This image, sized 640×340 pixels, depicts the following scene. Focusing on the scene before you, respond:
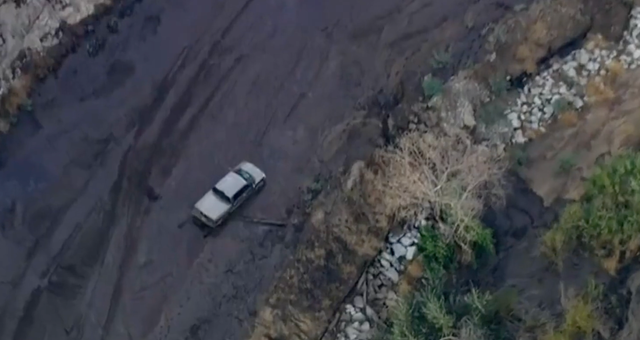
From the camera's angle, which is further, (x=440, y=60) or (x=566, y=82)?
(x=440, y=60)

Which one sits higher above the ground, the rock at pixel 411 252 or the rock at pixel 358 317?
the rock at pixel 411 252

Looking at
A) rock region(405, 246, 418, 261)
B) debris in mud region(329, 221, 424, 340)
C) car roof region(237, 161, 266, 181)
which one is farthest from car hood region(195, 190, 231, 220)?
rock region(405, 246, 418, 261)

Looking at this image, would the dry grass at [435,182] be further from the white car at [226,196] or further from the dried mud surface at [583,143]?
the white car at [226,196]

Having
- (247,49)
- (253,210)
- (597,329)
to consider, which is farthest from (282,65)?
(597,329)

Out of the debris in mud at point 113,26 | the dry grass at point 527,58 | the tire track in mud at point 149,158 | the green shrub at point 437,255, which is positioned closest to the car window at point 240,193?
the tire track in mud at point 149,158

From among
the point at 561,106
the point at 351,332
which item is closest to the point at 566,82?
the point at 561,106

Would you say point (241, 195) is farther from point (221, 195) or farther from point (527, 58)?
point (527, 58)

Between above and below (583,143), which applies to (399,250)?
below

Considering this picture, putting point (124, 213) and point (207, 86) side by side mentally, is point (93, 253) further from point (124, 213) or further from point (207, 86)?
point (207, 86)
